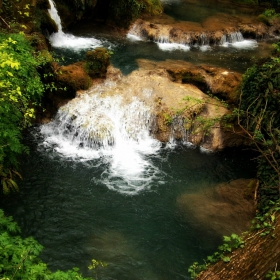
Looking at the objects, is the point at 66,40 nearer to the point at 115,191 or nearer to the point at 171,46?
the point at 171,46

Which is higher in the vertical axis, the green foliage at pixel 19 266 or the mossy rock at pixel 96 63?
the mossy rock at pixel 96 63

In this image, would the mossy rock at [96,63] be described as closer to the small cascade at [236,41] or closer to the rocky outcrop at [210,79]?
the rocky outcrop at [210,79]

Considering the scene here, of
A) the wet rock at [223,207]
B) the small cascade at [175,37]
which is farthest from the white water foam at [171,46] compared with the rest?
the wet rock at [223,207]

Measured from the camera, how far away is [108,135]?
1040 centimetres

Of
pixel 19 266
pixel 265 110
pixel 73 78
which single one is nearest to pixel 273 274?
pixel 19 266

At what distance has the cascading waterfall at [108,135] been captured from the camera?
9562 mm

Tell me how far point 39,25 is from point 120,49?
143 inches

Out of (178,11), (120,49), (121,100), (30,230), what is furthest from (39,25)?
(178,11)

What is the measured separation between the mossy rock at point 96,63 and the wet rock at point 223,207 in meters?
5.62

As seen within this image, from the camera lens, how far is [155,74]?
12.3m

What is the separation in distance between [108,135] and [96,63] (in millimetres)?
2992

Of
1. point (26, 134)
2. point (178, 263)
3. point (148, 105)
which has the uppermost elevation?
point (148, 105)

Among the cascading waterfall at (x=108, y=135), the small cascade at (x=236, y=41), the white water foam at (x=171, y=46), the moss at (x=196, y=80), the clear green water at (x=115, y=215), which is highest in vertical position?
the small cascade at (x=236, y=41)

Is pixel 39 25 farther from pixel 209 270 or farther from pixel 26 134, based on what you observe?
pixel 209 270
